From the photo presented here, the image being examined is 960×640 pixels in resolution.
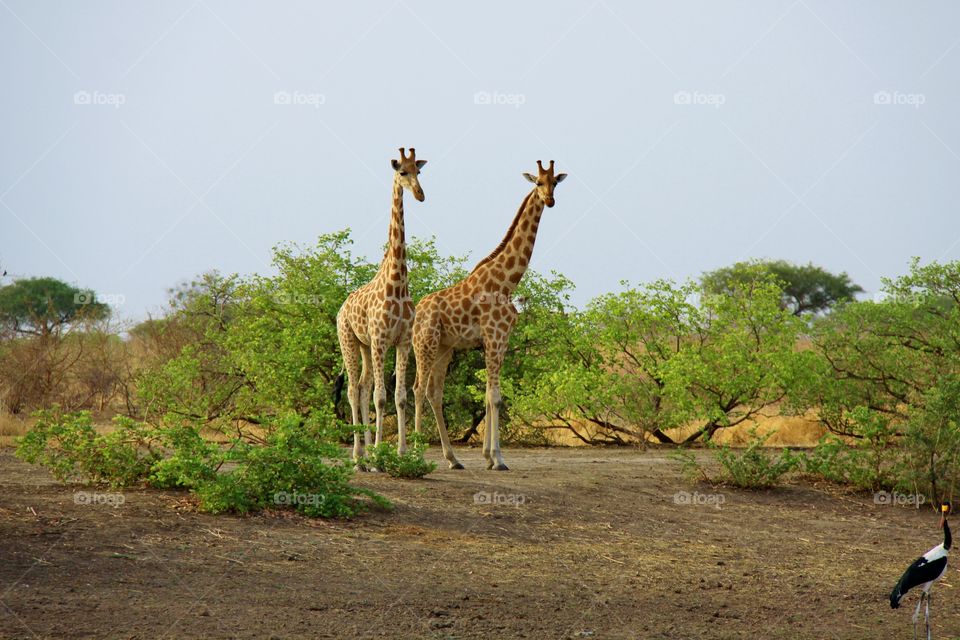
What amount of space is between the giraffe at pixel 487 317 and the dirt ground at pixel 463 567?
1.78 meters

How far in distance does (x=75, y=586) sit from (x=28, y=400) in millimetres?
13829

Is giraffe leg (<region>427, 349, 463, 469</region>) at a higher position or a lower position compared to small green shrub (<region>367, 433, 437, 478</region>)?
higher

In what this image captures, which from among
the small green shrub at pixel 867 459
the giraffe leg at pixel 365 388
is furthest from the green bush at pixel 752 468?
the giraffe leg at pixel 365 388

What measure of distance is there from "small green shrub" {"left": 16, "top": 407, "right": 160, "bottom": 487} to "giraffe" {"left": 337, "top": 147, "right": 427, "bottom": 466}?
2.60m

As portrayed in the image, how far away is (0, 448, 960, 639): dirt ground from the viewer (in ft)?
20.5

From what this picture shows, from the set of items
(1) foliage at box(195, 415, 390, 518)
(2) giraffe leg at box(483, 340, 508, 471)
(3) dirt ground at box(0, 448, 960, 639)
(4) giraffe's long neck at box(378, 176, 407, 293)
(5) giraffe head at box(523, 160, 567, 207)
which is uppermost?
(5) giraffe head at box(523, 160, 567, 207)

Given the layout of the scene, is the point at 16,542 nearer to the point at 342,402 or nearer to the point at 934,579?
the point at 934,579

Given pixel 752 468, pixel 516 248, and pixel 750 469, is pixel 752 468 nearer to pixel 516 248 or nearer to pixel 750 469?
pixel 750 469

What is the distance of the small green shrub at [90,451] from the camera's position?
948cm

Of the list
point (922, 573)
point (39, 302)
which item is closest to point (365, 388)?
point (922, 573)

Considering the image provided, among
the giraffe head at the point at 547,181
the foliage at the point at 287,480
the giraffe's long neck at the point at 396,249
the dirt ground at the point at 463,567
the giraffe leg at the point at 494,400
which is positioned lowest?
the dirt ground at the point at 463,567

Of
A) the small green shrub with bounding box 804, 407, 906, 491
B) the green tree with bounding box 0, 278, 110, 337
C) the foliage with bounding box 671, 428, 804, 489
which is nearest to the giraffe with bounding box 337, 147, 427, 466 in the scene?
the foliage with bounding box 671, 428, 804, 489

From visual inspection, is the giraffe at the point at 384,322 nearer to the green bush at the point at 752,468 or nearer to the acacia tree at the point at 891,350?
the green bush at the point at 752,468

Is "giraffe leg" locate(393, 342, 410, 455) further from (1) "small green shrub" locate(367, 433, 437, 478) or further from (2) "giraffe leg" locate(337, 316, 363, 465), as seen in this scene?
(2) "giraffe leg" locate(337, 316, 363, 465)
